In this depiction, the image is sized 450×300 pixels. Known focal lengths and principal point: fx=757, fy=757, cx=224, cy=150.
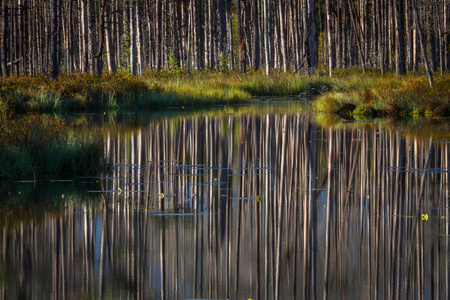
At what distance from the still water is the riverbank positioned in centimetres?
980

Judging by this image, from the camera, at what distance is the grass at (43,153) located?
1109 cm

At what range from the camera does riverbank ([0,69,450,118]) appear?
77.9ft

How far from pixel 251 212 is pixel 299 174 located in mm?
2976

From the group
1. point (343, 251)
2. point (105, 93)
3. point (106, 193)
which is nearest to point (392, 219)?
point (343, 251)

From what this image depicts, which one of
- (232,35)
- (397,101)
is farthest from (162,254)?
(232,35)

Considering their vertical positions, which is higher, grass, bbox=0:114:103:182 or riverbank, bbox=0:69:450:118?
riverbank, bbox=0:69:450:118

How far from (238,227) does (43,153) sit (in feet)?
16.7

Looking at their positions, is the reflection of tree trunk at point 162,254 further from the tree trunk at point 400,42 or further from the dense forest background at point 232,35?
the tree trunk at point 400,42

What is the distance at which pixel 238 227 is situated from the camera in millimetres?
7285

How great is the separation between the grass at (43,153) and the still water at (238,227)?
0.43 meters

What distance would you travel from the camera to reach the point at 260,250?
20.8 ft

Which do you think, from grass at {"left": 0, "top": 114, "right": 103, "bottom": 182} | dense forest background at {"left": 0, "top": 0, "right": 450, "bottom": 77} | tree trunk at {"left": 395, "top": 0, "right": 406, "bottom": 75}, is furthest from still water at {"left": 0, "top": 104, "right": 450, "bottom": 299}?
tree trunk at {"left": 395, "top": 0, "right": 406, "bottom": 75}

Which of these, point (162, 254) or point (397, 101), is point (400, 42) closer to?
point (397, 101)

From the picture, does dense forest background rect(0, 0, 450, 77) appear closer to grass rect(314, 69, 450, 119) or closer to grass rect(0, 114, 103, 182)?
grass rect(314, 69, 450, 119)
